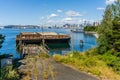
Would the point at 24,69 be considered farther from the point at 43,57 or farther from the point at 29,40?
the point at 29,40

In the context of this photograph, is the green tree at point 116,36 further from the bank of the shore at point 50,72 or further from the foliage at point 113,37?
the bank of the shore at point 50,72

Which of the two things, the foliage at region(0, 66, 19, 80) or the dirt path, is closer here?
the foliage at region(0, 66, 19, 80)

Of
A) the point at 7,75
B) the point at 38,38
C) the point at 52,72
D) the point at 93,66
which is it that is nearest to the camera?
the point at 7,75

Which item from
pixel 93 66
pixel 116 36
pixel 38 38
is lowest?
pixel 38 38

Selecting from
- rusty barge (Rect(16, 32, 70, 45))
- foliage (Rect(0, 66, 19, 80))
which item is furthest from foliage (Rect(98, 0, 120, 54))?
rusty barge (Rect(16, 32, 70, 45))

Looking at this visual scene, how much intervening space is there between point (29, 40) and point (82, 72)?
58.5 metres

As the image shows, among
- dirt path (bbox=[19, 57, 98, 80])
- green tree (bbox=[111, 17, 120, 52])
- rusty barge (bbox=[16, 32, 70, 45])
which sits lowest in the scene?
rusty barge (bbox=[16, 32, 70, 45])

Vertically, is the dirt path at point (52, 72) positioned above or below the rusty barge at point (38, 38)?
above

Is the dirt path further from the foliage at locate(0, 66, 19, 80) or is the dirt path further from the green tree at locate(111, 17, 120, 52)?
the green tree at locate(111, 17, 120, 52)

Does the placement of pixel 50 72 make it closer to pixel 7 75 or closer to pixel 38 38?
pixel 7 75

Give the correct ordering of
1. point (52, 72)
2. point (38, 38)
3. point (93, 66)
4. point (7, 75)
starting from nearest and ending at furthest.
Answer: point (7, 75) → point (52, 72) → point (93, 66) → point (38, 38)

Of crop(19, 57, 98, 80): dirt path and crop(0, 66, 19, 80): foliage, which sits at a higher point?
crop(0, 66, 19, 80): foliage

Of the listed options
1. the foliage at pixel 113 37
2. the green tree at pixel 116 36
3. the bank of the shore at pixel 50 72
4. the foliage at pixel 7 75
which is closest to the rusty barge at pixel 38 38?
the foliage at pixel 113 37

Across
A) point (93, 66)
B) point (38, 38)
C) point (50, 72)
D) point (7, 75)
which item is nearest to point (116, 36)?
point (93, 66)
